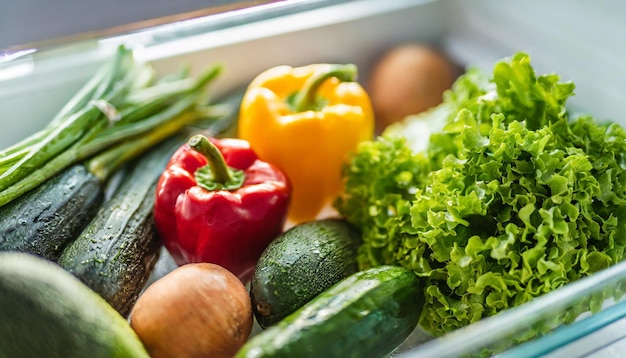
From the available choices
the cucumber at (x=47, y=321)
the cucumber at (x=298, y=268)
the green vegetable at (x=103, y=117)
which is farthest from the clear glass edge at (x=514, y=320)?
the green vegetable at (x=103, y=117)

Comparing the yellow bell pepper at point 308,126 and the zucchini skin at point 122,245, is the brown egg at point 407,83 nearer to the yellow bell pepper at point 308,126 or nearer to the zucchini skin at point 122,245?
the yellow bell pepper at point 308,126

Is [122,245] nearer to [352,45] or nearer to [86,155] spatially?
[86,155]

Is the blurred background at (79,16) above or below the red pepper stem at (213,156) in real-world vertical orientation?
above

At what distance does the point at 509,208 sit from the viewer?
895 millimetres

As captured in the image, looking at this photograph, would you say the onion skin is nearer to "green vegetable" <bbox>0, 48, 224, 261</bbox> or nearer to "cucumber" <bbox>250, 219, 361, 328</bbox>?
"cucumber" <bbox>250, 219, 361, 328</bbox>

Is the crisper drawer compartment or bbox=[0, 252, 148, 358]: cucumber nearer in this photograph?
bbox=[0, 252, 148, 358]: cucumber

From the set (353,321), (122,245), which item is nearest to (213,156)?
(122,245)

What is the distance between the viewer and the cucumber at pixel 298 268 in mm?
903

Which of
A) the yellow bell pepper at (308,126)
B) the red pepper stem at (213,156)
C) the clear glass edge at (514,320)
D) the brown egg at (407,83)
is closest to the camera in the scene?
the clear glass edge at (514,320)

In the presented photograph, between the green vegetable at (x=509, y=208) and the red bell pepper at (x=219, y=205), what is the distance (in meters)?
0.15

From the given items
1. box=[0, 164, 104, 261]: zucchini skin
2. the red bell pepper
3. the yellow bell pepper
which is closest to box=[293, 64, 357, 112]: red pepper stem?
the yellow bell pepper

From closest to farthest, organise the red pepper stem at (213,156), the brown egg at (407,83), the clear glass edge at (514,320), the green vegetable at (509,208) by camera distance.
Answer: the clear glass edge at (514,320) < the green vegetable at (509,208) < the red pepper stem at (213,156) < the brown egg at (407,83)

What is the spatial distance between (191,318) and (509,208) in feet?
1.34

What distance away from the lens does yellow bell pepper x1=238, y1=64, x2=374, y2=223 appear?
1.14 m
